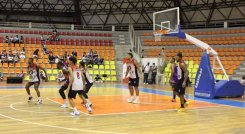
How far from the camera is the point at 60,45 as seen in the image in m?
27.7

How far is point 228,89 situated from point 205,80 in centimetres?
123

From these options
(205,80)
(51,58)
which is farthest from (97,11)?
(205,80)

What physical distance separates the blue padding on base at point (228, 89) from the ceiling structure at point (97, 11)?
52.0 feet

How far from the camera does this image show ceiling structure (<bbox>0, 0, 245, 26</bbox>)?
3041cm

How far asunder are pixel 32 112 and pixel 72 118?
158 cm

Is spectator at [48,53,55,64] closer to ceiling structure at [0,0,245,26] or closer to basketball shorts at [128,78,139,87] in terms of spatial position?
ceiling structure at [0,0,245,26]

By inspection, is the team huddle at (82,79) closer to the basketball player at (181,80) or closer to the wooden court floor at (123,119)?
the basketball player at (181,80)

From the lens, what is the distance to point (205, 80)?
14.1 meters

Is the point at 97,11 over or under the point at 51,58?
over

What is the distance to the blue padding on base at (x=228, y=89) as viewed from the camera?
46.6 ft

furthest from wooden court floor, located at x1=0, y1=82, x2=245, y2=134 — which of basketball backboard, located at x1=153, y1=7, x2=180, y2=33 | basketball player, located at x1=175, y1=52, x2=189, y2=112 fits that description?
basketball backboard, located at x1=153, y1=7, x2=180, y2=33

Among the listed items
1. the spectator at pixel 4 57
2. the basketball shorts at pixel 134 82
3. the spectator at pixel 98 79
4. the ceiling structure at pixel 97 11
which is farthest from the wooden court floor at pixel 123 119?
the ceiling structure at pixel 97 11

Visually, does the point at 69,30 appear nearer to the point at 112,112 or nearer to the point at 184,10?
the point at 184,10

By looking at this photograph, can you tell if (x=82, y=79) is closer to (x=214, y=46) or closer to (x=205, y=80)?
(x=205, y=80)
